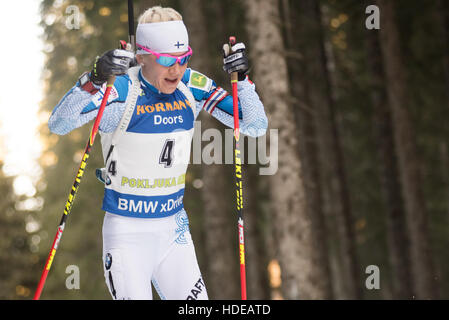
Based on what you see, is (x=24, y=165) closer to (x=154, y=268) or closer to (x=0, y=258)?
A: (x=0, y=258)

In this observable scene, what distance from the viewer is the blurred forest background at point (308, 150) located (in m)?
9.41

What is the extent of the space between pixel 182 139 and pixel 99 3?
31.2ft

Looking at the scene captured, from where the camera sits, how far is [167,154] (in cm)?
486

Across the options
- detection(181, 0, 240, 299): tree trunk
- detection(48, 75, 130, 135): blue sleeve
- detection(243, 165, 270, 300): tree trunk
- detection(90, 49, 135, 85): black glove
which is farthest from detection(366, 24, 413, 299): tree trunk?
detection(90, 49, 135, 85): black glove

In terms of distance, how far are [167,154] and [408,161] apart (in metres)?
9.40

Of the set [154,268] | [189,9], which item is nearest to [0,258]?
[189,9]

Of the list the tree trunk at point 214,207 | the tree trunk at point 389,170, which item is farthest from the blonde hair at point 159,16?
the tree trunk at point 389,170

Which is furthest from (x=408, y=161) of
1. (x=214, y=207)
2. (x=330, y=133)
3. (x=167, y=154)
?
(x=167, y=154)

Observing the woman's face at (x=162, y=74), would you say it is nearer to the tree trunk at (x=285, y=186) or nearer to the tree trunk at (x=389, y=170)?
the tree trunk at (x=285, y=186)

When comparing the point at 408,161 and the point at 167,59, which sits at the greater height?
the point at 408,161

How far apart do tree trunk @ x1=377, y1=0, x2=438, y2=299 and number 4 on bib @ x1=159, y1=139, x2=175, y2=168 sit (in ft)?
30.7

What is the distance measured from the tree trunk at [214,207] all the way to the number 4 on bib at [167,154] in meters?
7.60

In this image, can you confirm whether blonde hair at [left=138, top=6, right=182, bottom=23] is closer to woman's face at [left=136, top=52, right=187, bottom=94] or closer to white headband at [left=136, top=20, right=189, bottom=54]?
→ white headband at [left=136, top=20, right=189, bottom=54]

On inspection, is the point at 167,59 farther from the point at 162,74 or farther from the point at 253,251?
the point at 253,251
